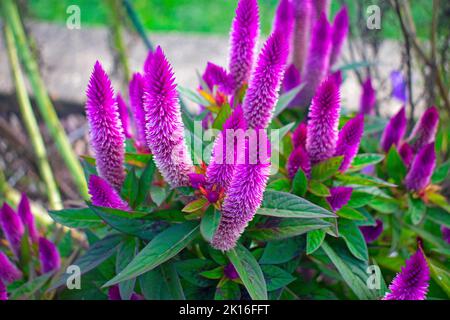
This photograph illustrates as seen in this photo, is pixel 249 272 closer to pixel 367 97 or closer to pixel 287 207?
pixel 287 207

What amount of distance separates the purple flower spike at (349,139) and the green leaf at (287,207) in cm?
15

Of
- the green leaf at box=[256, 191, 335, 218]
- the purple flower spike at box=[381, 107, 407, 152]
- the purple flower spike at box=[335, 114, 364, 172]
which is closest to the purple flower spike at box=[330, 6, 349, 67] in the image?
the purple flower spike at box=[381, 107, 407, 152]

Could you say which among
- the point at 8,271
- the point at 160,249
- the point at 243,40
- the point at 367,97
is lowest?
the point at 8,271

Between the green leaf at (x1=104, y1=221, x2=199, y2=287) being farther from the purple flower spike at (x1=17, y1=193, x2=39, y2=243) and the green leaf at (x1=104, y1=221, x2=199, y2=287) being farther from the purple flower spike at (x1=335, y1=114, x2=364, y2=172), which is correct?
the purple flower spike at (x1=17, y1=193, x2=39, y2=243)

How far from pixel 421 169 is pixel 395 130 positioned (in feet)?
0.35

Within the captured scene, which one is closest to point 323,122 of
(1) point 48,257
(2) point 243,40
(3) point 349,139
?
(3) point 349,139

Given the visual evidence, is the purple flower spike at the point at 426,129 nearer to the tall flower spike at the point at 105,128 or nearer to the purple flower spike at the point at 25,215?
the tall flower spike at the point at 105,128

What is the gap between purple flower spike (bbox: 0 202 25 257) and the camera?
86 centimetres

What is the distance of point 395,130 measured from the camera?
920 millimetres

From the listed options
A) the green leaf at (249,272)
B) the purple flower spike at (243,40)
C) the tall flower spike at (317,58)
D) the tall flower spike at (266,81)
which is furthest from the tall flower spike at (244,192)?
the tall flower spike at (317,58)

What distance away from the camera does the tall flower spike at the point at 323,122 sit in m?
0.70
